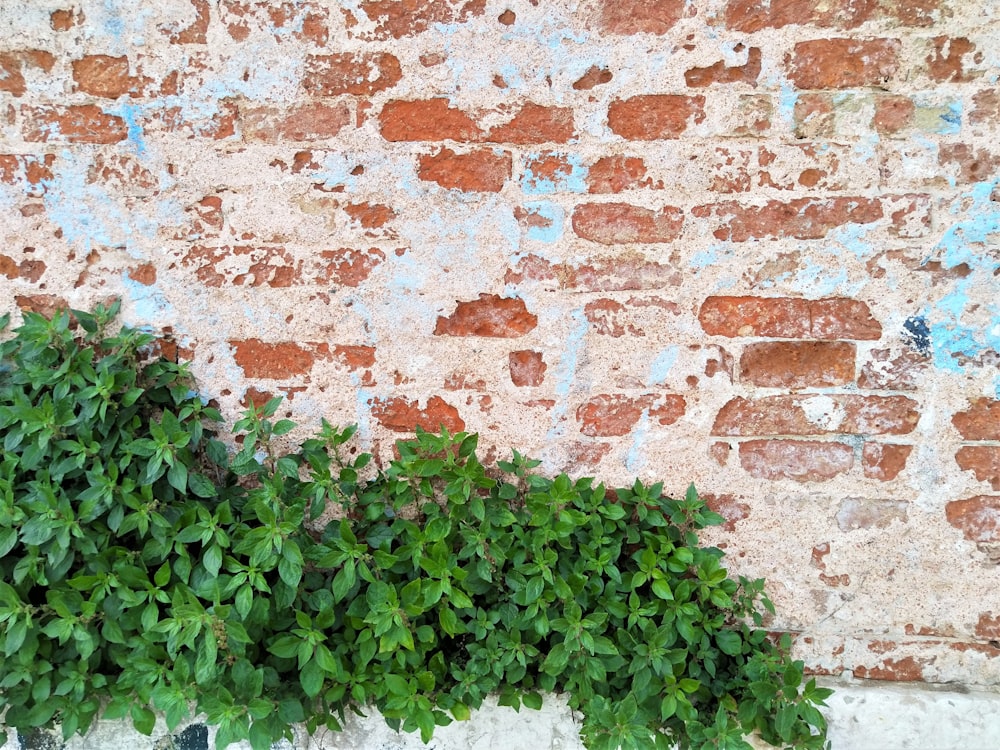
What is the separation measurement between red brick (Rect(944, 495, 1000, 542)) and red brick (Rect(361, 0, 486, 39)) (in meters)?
1.67

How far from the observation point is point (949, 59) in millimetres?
1556

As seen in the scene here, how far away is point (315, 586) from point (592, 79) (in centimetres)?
138

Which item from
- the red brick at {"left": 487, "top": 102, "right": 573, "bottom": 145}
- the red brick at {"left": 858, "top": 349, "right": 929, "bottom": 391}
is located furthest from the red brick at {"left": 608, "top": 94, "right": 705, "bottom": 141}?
the red brick at {"left": 858, "top": 349, "right": 929, "bottom": 391}

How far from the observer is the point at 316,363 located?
1754 mm

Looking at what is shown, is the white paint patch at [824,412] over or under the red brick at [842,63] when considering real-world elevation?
under

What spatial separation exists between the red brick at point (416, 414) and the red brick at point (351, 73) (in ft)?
2.48

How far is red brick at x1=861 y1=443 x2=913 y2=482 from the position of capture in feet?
5.60

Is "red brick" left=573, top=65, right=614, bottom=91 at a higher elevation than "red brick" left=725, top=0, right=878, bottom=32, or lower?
lower

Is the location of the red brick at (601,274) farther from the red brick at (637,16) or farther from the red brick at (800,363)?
the red brick at (637,16)

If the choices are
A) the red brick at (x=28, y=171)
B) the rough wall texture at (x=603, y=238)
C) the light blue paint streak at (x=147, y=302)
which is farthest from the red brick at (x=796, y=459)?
the red brick at (x=28, y=171)

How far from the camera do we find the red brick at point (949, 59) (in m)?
1.55

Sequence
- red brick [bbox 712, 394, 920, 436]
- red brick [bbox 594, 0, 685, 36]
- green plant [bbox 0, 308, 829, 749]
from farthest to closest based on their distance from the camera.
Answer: red brick [bbox 712, 394, 920, 436] < red brick [bbox 594, 0, 685, 36] < green plant [bbox 0, 308, 829, 749]

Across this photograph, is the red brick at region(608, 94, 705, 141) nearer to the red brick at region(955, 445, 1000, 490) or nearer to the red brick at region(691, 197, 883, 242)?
the red brick at region(691, 197, 883, 242)

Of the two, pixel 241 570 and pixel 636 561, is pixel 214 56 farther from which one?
pixel 636 561
